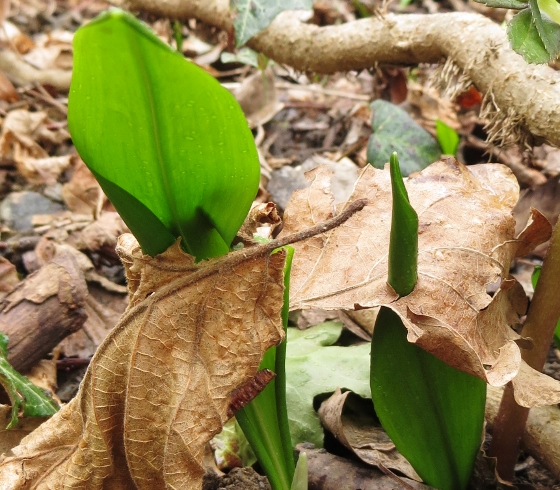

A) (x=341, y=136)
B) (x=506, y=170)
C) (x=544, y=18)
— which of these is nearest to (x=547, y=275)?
(x=506, y=170)

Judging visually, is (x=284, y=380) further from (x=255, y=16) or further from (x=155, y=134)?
(x=255, y=16)

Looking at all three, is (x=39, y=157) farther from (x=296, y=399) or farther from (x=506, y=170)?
(x=506, y=170)

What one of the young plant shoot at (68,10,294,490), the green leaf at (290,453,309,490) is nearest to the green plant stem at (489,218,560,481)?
the green leaf at (290,453,309,490)

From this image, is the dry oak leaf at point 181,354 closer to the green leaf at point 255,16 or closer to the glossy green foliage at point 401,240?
the glossy green foliage at point 401,240

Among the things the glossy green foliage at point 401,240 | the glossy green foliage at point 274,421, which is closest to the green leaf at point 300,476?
the glossy green foliage at point 274,421

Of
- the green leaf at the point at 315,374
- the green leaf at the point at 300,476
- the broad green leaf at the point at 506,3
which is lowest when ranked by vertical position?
the green leaf at the point at 315,374

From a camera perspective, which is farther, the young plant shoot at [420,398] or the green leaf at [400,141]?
the green leaf at [400,141]
